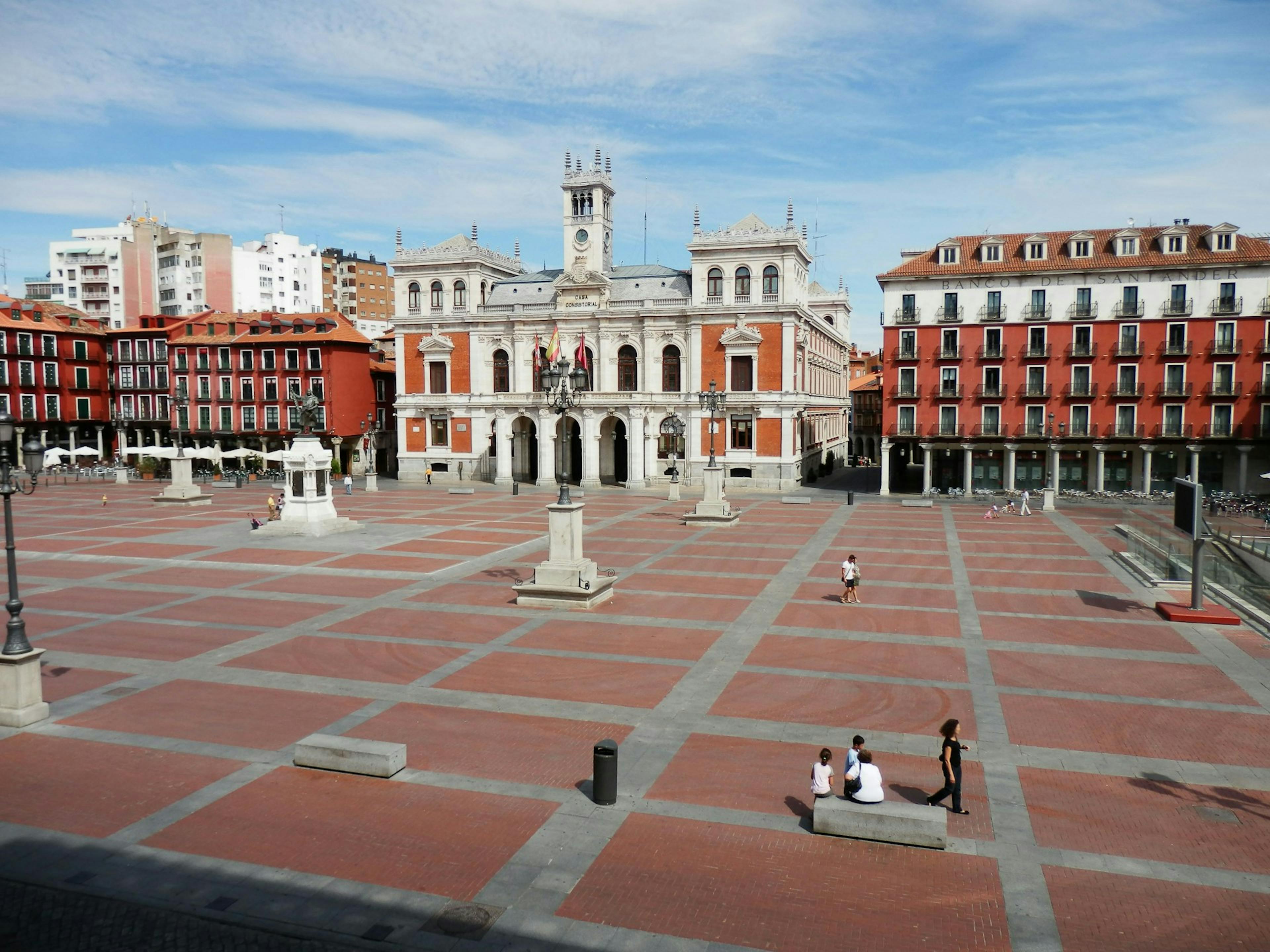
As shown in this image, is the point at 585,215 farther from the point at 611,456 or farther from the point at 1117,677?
the point at 1117,677

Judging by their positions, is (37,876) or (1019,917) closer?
(1019,917)

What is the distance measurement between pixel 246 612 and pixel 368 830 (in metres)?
13.4

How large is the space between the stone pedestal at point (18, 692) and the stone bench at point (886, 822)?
12841 mm

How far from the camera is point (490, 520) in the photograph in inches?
1657

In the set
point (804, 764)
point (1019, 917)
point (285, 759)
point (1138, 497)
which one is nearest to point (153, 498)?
point (285, 759)

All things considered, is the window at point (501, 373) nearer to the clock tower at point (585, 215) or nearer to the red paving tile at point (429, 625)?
the clock tower at point (585, 215)

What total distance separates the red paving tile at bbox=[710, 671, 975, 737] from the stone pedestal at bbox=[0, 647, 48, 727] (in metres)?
11.6

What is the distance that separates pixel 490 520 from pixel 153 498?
917 inches

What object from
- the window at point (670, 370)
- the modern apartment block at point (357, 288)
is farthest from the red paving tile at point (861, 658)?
the modern apartment block at point (357, 288)

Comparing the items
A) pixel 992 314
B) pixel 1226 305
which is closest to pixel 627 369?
pixel 992 314

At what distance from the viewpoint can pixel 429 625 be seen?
70.4 ft

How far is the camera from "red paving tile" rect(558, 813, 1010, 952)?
358 inches

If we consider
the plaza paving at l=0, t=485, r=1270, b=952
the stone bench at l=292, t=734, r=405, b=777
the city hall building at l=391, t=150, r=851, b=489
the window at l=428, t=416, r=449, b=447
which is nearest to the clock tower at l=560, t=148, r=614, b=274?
the city hall building at l=391, t=150, r=851, b=489

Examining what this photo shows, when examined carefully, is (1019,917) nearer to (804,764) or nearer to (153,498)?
(804,764)
